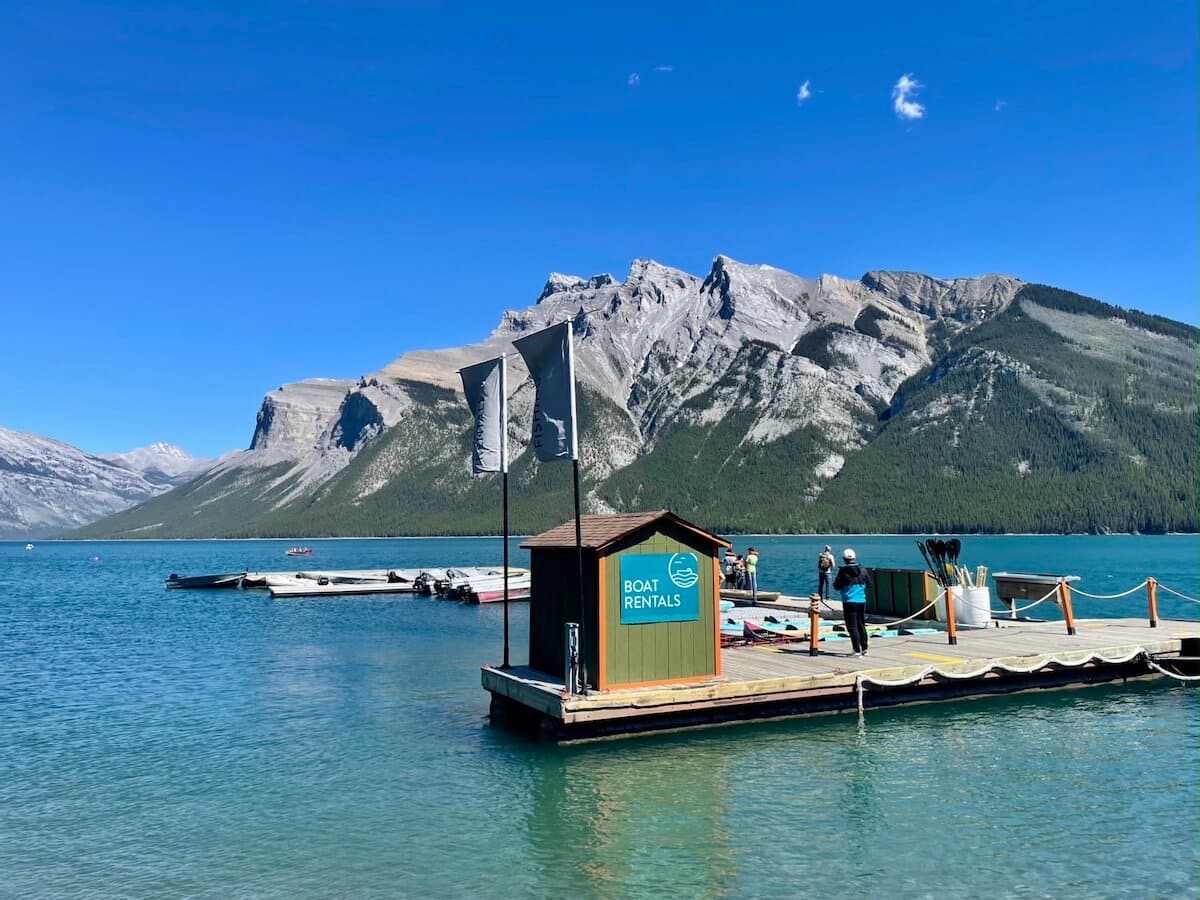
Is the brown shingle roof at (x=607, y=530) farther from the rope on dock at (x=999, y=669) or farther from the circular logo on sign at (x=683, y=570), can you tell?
the rope on dock at (x=999, y=669)

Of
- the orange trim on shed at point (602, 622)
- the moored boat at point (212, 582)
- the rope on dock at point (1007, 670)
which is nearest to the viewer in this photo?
the orange trim on shed at point (602, 622)

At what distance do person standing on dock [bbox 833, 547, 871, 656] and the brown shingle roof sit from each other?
4580mm

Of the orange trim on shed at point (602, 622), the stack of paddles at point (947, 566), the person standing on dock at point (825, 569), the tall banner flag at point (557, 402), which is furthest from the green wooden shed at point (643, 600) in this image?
the person standing on dock at point (825, 569)

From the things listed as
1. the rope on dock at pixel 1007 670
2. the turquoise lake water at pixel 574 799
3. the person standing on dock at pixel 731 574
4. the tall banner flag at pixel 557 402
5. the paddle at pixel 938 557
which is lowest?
the turquoise lake water at pixel 574 799

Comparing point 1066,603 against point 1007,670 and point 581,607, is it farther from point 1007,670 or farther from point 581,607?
point 581,607

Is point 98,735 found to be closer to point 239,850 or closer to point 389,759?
point 389,759

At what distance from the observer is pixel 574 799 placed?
15992mm

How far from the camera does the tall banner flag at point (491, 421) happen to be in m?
21.8

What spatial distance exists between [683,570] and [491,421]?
5996 millimetres

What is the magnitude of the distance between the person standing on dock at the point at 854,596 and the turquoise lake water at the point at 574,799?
91.8 inches

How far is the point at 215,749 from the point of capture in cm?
2098

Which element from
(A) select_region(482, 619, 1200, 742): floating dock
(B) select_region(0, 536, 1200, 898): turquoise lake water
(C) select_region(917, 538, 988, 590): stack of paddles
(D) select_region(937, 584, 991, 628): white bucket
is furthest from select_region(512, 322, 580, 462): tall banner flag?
(D) select_region(937, 584, 991, 628): white bucket

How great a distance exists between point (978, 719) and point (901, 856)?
973cm

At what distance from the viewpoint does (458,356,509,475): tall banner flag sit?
71.6 feet
